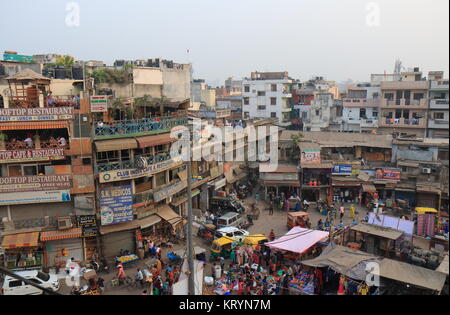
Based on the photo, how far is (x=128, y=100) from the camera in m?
23.8

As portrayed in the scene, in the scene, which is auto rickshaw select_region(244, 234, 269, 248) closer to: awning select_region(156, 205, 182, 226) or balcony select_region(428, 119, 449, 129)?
awning select_region(156, 205, 182, 226)

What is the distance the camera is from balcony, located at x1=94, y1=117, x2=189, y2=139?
1897 cm

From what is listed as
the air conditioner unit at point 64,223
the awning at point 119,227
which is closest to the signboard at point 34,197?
the air conditioner unit at point 64,223

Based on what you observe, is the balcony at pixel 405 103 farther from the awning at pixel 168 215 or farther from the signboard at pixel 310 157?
the awning at pixel 168 215

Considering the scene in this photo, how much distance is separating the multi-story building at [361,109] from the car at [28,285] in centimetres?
3298

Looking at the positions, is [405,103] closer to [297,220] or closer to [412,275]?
[297,220]

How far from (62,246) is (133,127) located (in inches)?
272

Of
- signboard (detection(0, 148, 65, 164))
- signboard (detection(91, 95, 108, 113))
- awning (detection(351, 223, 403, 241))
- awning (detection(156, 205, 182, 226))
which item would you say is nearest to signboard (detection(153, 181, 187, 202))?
awning (detection(156, 205, 182, 226))

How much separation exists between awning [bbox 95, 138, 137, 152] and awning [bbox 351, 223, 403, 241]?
12.0 metres

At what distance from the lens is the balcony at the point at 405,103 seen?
113ft

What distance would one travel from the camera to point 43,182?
17906 millimetres

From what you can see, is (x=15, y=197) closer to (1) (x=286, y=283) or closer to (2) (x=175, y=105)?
(2) (x=175, y=105)
